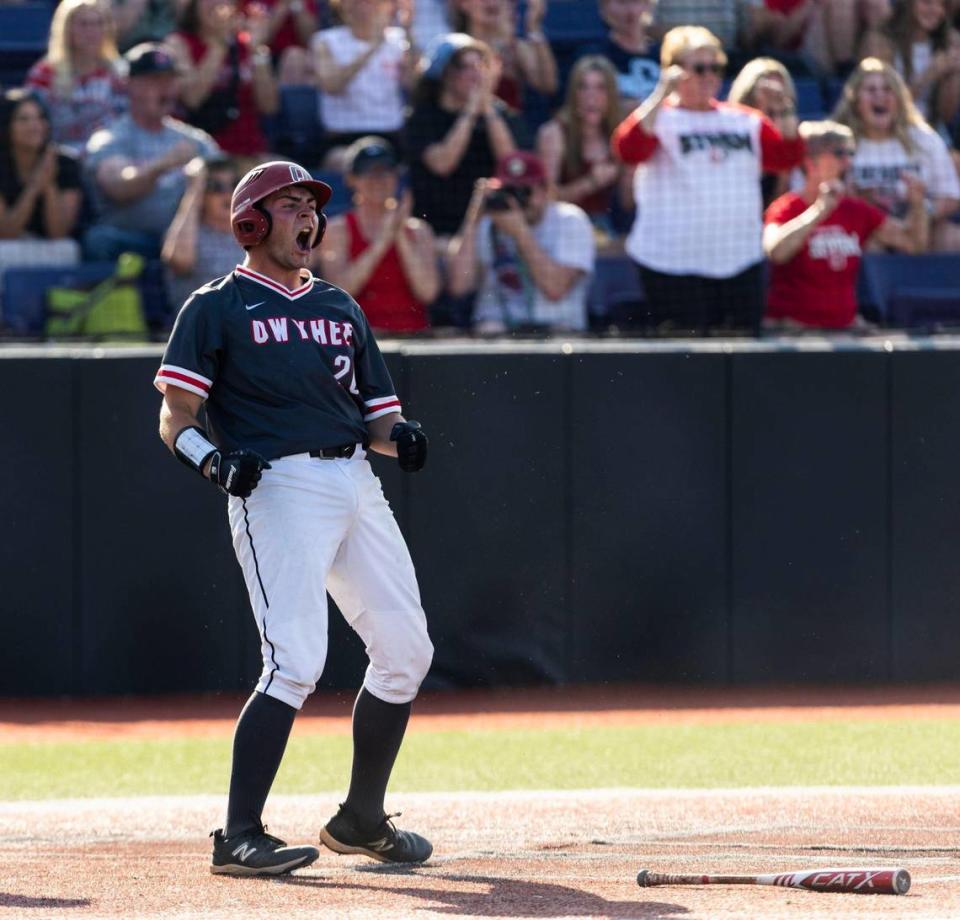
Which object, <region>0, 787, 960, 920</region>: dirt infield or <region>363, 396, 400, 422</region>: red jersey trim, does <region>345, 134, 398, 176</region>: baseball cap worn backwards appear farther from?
<region>363, 396, 400, 422</region>: red jersey trim

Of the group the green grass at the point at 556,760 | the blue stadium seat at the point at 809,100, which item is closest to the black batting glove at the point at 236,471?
the green grass at the point at 556,760

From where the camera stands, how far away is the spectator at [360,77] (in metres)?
9.37

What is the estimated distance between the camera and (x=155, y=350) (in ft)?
24.4

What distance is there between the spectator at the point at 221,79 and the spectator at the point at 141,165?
0.63 metres

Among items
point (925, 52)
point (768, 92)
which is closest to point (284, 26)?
point (768, 92)

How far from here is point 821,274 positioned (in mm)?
8219

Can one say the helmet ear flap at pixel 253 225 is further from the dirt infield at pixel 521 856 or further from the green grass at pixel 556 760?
the green grass at pixel 556 760

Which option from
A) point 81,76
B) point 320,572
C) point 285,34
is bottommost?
point 320,572

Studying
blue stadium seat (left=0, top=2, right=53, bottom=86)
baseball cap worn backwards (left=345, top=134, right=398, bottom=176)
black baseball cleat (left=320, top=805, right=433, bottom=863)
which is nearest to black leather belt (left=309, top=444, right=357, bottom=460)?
black baseball cleat (left=320, top=805, right=433, bottom=863)

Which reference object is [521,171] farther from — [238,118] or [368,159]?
[238,118]

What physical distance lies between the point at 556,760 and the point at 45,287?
134 inches

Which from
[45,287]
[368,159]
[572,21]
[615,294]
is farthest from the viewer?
[572,21]

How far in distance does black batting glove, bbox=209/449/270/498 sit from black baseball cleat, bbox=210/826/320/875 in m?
0.83

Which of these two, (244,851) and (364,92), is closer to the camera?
(244,851)
